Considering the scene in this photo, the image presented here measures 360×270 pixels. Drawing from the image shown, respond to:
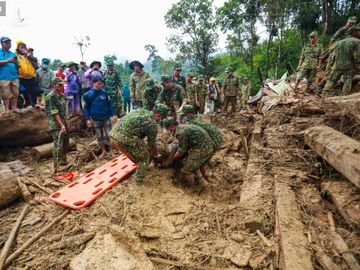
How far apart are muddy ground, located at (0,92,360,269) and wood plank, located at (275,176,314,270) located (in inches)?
0.4

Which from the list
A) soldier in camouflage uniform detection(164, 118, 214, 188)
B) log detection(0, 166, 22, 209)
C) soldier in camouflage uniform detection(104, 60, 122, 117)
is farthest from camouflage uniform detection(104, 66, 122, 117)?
log detection(0, 166, 22, 209)

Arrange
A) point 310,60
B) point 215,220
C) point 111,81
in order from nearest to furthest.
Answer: point 215,220 → point 111,81 → point 310,60

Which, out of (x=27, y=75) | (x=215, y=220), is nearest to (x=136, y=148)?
(x=215, y=220)

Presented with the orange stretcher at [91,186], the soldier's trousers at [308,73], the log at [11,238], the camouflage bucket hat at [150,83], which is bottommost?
the log at [11,238]

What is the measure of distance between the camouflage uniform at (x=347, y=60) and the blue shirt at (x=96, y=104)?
5686 millimetres

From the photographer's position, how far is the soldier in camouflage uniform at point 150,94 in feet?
17.7

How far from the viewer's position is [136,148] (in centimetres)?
348

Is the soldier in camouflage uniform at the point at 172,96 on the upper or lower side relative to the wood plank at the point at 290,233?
upper

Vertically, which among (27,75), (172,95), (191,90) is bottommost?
(172,95)

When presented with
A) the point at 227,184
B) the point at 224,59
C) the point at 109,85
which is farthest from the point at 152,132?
the point at 224,59

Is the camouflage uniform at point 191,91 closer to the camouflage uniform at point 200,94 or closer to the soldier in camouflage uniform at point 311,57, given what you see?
the camouflage uniform at point 200,94

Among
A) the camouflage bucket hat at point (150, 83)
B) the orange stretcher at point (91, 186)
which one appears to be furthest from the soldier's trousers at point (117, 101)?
the orange stretcher at point (91, 186)

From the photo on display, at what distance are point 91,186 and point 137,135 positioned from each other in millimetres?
1113

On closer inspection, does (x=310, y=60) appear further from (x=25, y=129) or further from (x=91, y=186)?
(x=25, y=129)
